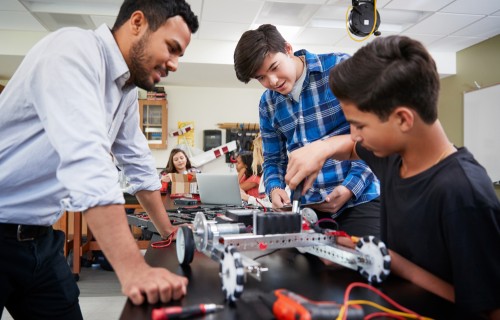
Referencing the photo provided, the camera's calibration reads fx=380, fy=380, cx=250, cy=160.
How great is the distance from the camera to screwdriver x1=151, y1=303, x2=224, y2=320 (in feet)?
1.80

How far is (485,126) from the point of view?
4.79m

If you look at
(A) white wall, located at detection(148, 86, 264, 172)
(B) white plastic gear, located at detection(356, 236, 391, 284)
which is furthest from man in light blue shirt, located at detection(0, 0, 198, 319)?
(A) white wall, located at detection(148, 86, 264, 172)

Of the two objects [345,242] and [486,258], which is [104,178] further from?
[486,258]

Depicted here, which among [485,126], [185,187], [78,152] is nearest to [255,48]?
[78,152]

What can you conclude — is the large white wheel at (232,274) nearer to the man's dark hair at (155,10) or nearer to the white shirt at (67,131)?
the white shirt at (67,131)

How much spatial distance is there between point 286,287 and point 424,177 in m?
0.39

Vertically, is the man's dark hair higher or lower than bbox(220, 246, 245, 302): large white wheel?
higher

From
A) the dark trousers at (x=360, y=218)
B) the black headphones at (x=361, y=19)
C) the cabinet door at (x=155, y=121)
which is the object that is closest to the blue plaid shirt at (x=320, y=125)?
the dark trousers at (x=360, y=218)

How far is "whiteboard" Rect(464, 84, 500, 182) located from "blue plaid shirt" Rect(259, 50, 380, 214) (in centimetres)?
391

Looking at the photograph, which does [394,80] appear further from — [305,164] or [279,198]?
[279,198]

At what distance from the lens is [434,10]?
395 cm

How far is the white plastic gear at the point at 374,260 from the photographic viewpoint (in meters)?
0.70

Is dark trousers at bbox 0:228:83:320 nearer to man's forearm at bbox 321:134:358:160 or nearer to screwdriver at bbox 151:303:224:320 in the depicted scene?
screwdriver at bbox 151:303:224:320

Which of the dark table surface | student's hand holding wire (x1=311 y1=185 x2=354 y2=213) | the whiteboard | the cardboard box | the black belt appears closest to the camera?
the dark table surface
